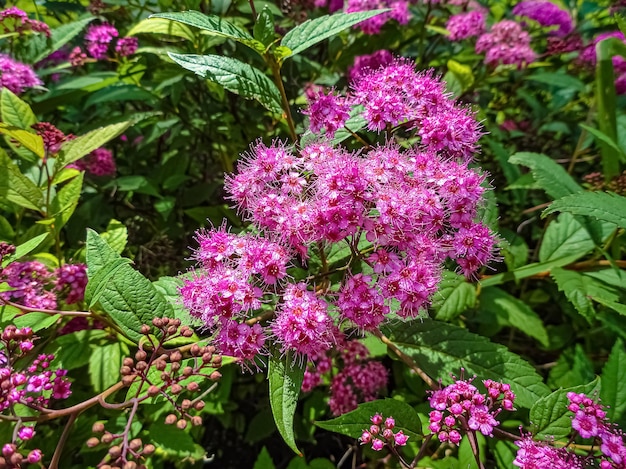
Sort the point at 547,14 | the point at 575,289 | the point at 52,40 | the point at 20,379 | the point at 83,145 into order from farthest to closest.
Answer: the point at 547,14, the point at 52,40, the point at 83,145, the point at 575,289, the point at 20,379

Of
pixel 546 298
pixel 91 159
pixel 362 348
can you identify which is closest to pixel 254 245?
pixel 362 348

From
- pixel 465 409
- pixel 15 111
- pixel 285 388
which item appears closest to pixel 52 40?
pixel 15 111

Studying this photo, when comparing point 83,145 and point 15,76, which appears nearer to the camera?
point 83,145

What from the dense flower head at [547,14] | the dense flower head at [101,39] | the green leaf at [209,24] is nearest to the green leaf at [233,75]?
the green leaf at [209,24]

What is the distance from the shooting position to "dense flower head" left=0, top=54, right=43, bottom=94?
1819mm

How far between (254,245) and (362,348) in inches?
35.4

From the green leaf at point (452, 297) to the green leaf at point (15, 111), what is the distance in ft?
4.98

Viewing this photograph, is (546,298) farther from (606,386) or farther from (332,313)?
(332,313)

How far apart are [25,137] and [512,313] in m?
1.79

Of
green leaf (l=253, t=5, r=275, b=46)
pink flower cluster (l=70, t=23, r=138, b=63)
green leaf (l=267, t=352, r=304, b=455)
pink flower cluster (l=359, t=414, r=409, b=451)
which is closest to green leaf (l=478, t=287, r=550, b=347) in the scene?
pink flower cluster (l=359, t=414, r=409, b=451)

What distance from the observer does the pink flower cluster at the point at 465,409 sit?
3.59 ft

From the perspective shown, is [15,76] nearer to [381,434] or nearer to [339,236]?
[339,236]

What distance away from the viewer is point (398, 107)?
4.56 ft

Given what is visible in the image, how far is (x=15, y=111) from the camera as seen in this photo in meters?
1.58
